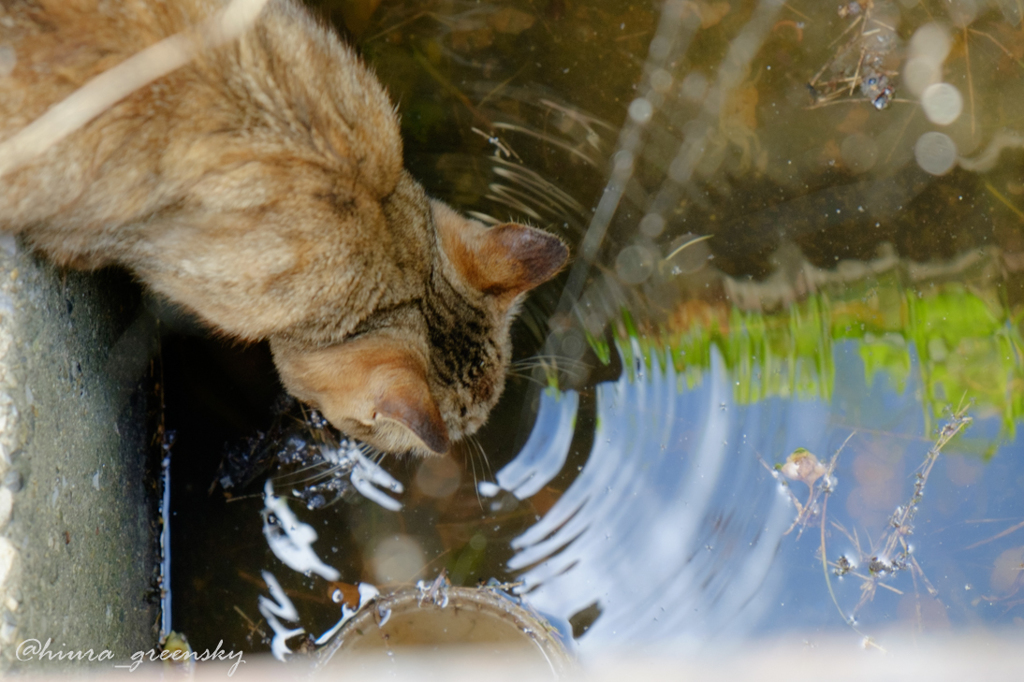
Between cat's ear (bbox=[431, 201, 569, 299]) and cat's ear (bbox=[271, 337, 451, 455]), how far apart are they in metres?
0.41

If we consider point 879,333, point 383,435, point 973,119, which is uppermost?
point 973,119

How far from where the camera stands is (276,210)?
6.65ft

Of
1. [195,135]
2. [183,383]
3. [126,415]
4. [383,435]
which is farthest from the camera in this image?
[183,383]

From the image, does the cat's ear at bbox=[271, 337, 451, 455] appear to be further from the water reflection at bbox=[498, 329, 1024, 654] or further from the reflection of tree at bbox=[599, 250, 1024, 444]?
the reflection of tree at bbox=[599, 250, 1024, 444]

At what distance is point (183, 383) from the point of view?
3.13 metres

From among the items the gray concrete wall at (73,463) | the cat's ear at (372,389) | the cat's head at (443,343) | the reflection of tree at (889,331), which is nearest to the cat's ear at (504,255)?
the cat's head at (443,343)

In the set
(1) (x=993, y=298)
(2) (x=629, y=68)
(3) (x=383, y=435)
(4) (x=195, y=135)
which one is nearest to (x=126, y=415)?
(3) (x=383, y=435)

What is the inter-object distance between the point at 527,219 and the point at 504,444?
111cm

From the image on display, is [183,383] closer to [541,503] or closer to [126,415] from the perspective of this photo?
[126,415]

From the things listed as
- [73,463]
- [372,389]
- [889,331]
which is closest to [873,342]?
[889,331]

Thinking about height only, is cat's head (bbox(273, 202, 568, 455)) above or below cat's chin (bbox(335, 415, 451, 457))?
above

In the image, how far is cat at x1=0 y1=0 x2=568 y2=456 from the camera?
1.81 metres

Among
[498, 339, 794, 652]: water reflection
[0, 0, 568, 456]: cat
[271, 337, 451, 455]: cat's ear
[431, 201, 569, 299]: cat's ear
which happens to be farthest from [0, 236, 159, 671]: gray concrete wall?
[498, 339, 794, 652]: water reflection

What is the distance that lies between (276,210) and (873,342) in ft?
9.47
